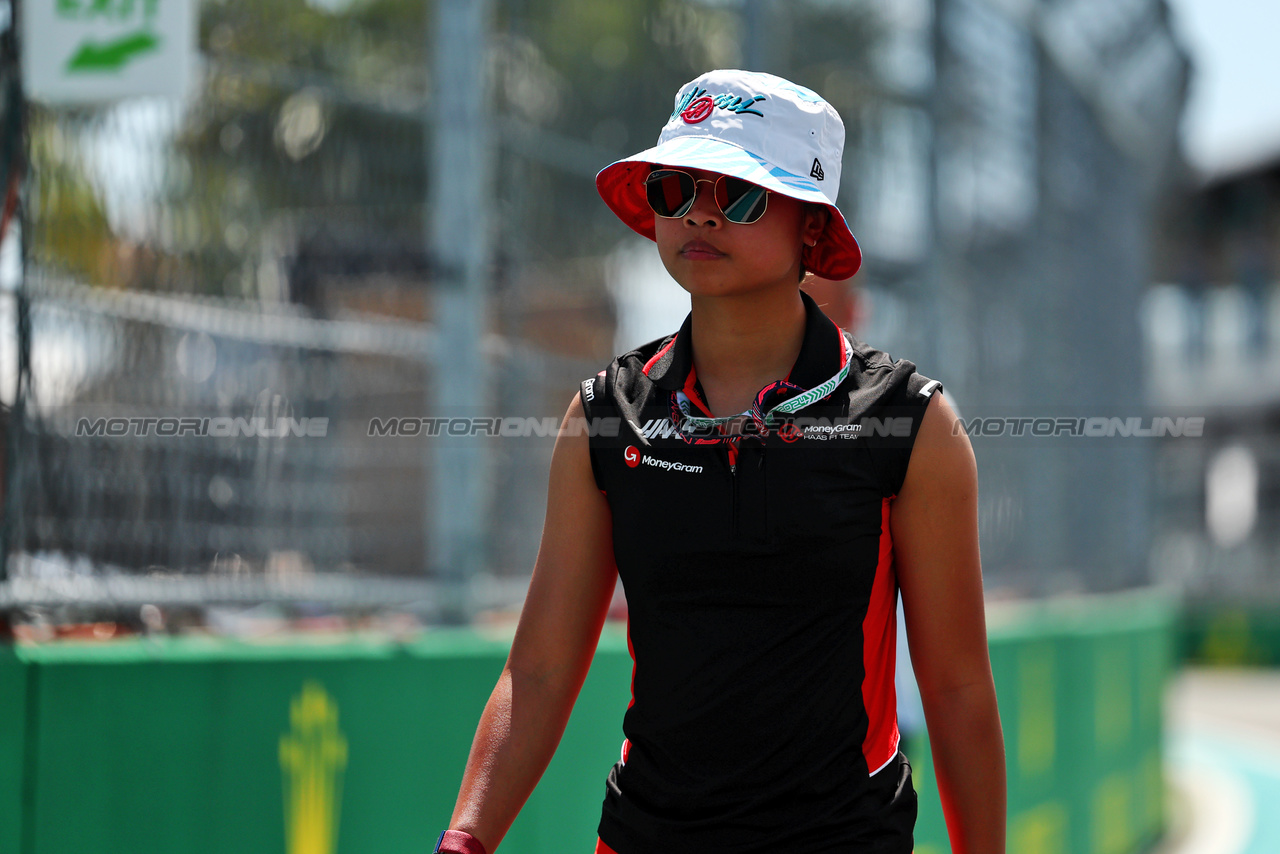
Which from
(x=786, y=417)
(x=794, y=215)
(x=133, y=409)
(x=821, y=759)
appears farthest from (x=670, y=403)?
(x=133, y=409)

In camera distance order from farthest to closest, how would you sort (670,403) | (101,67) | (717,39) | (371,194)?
(717,39)
(371,194)
(101,67)
(670,403)

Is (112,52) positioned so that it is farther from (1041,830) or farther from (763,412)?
(1041,830)

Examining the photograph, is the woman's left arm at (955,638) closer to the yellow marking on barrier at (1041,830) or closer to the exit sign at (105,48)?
the exit sign at (105,48)

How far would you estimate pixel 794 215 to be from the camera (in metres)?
1.96

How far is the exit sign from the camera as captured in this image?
3.43 metres

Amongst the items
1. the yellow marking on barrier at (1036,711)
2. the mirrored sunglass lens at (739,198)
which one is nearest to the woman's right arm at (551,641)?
the mirrored sunglass lens at (739,198)

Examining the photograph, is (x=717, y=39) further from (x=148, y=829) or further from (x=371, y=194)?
(x=148, y=829)

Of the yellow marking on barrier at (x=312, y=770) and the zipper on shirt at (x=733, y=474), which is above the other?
the zipper on shirt at (x=733, y=474)

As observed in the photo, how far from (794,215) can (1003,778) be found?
2.80 feet

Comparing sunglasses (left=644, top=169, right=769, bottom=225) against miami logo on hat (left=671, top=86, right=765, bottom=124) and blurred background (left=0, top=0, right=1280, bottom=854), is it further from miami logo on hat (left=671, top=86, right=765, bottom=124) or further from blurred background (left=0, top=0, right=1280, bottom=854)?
blurred background (left=0, top=0, right=1280, bottom=854)

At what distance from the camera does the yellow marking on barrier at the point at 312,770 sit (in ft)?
10.5

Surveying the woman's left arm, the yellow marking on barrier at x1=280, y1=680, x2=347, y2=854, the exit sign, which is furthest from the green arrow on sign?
the woman's left arm

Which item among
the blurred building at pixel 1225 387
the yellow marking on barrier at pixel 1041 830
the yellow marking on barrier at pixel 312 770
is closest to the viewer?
the yellow marking on barrier at pixel 312 770

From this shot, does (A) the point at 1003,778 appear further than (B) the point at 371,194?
No
